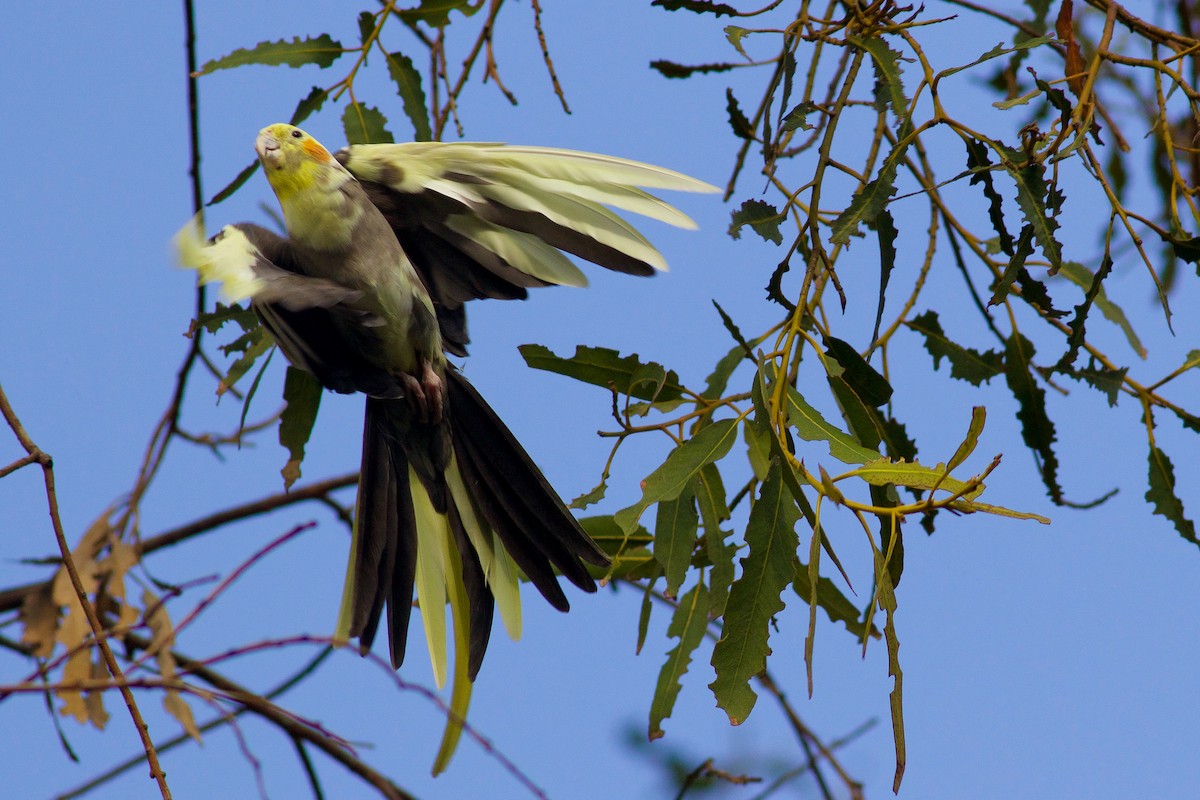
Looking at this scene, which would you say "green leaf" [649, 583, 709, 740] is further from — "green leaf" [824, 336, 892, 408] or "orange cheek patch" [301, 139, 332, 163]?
"orange cheek patch" [301, 139, 332, 163]

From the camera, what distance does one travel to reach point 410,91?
1584 millimetres

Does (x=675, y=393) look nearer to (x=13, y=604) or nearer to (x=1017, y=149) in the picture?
(x=1017, y=149)

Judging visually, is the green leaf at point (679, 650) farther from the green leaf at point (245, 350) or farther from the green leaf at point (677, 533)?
the green leaf at point (245, 350)

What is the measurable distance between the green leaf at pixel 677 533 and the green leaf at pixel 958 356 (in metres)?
0.48

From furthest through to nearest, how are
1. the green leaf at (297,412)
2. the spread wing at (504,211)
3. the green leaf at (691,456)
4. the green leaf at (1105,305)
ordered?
the green leaf at (1105,305) < the green leaf at (297,412) < the spread wing at (504,211) < the green leaf at (691,456)

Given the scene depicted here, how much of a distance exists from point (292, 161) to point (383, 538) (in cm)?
49

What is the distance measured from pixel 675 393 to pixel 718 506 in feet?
0.47

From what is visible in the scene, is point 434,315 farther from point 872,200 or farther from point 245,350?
point 872,200

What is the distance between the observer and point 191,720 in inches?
55.2

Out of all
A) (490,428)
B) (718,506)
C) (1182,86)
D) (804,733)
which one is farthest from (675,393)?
(804,733)

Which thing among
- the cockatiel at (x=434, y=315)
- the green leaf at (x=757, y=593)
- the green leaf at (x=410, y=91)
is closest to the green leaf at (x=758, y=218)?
the cockatiel at (x=434, y=315)

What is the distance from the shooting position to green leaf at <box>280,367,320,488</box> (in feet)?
5.01

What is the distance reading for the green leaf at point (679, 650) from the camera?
1.38 meters

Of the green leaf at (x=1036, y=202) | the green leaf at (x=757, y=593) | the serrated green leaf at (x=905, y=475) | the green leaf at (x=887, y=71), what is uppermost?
the green leaf at (x=887, y=71)
